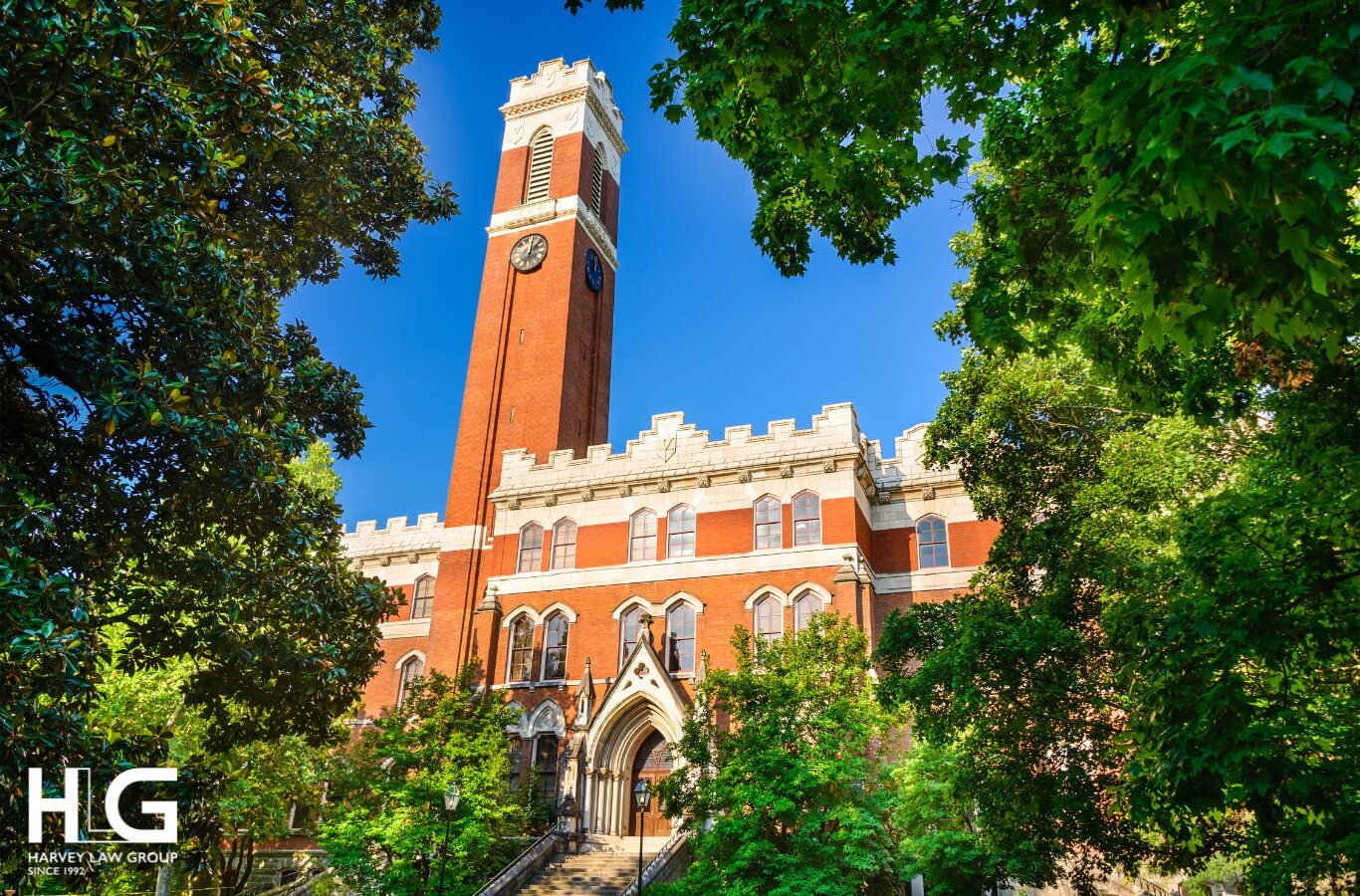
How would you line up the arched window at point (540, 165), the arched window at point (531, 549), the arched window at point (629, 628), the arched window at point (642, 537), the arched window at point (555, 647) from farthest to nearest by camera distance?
the arched window at point (540, 165), the arched window at point (531, 549), the arched window at point (642, 537), the arched window at point (555, 647), the arched window at point (629, 628)

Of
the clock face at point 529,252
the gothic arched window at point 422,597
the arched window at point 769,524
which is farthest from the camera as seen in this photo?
the clock face at point 529,252

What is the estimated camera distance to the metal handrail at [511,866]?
21314mm

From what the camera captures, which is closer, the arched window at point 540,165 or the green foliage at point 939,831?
the green foliage at point 939,831

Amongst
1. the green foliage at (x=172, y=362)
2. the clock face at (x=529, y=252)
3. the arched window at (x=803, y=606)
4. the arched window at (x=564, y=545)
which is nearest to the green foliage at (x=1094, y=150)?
the green foliage at (x=172, y=362)

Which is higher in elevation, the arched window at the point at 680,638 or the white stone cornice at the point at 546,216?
the white stone cornice at the point at 546,216

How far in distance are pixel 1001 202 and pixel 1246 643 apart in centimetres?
435

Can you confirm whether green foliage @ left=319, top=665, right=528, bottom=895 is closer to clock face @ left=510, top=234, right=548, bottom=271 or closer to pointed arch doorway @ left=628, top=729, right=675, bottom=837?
pointed arch doorway @ left=628, top=729, right=675, bottom=837

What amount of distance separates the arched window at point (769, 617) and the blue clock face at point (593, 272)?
18.3m

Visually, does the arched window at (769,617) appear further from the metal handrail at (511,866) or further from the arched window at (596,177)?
the arched window at (596,177)

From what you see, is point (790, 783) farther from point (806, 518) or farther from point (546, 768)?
point (546, 768)

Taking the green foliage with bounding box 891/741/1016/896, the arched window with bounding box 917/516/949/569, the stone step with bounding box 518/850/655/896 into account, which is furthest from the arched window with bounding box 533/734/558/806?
the arched window with bounding box 917/516/949/569

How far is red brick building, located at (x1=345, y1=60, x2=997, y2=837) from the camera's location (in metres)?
27.2

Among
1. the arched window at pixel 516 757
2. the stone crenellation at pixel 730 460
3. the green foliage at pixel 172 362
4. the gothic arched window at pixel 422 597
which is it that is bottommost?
the arched window at pixel 516 757

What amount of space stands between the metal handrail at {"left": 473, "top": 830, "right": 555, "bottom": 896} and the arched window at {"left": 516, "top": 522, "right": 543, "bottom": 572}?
30.4ft
